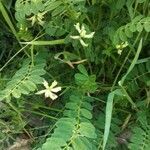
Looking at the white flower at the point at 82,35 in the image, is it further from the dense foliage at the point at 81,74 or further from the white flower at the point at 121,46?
the white flower at the point at 121,46

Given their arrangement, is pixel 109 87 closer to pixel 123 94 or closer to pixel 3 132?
pixel 123 94

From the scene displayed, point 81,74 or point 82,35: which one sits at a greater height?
point 82,35

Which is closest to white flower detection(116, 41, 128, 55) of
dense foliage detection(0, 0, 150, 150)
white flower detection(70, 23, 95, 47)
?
dense foliage detection(0, 0, 150, 150)

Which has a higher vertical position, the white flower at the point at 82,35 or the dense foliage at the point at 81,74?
the white flower at the point at 82,35

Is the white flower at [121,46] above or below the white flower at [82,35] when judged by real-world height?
below

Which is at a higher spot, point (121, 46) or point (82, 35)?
point (82, 35)

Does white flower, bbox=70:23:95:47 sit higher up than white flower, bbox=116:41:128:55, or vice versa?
white flower, bbox=70:23:95:47

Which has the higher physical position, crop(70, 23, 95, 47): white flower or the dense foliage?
crop(70, 23, 95, 47): white flower

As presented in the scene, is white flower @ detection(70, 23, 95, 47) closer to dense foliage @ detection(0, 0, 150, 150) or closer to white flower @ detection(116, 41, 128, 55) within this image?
dense foliage @ detection(0, 0, 150, 150)

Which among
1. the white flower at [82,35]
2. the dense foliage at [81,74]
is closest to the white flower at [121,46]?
the dense foliage at [81,74]
